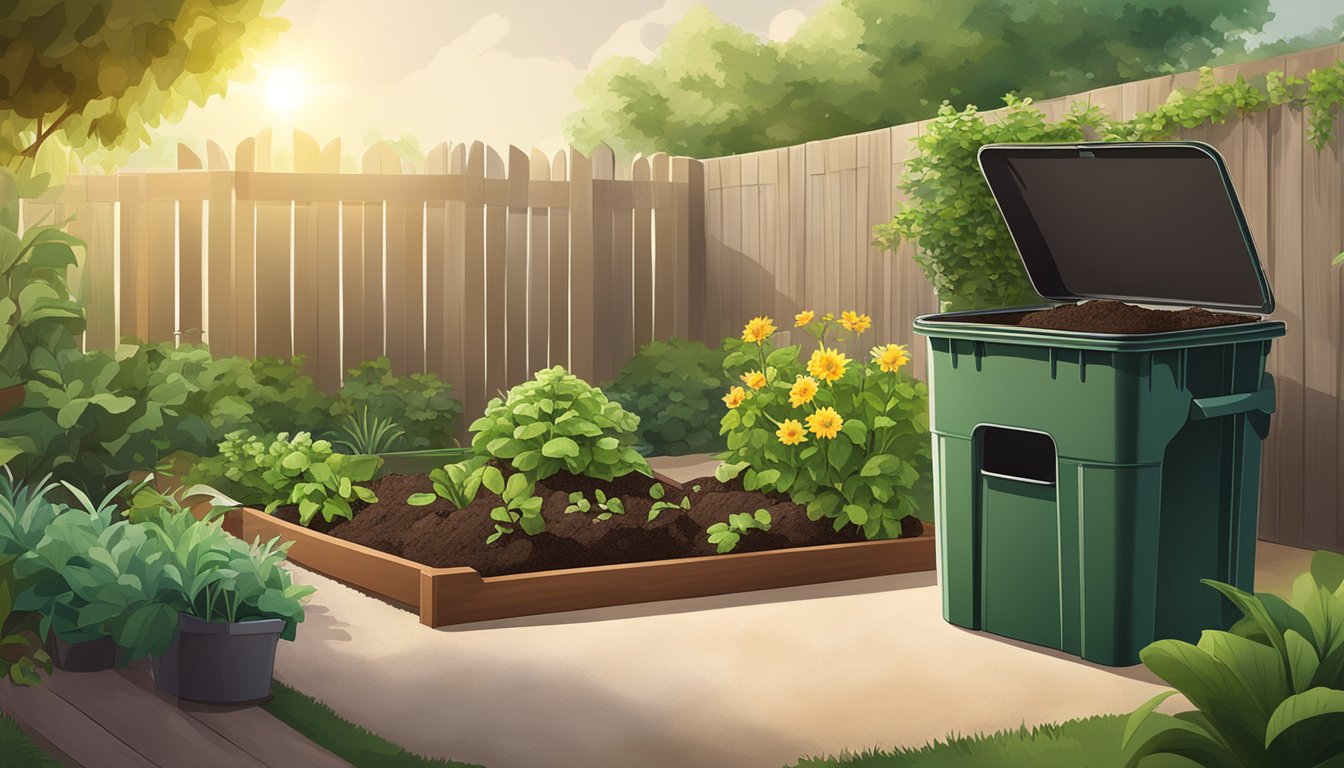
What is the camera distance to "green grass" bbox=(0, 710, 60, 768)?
3.75m

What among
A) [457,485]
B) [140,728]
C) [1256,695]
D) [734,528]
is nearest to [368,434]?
[457,485]

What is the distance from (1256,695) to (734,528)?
2773mm

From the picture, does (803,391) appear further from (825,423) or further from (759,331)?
(759,331)

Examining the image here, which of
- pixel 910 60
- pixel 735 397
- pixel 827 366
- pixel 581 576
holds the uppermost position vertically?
pixel 910 60

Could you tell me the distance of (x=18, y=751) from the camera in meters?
3.87

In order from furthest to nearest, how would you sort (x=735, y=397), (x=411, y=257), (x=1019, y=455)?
(x=411, y=257)
(x=735, y=397)
(x=1019, y=455)

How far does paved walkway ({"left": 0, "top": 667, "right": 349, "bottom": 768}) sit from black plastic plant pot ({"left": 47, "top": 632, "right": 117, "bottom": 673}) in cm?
4

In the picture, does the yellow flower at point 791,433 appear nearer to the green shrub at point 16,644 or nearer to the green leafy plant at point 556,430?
the green leafy plant at point 556,430

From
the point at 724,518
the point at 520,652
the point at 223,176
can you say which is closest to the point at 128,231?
the point at 223,176

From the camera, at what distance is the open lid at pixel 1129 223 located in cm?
488

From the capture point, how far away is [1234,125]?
21.0 feet

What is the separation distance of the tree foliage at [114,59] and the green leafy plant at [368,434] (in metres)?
2.02

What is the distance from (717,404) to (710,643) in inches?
188

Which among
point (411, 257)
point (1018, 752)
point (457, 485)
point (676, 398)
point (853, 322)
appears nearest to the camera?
point (1018, 752)
